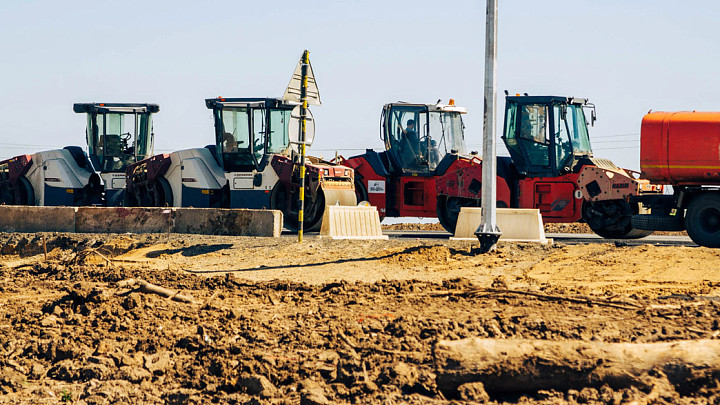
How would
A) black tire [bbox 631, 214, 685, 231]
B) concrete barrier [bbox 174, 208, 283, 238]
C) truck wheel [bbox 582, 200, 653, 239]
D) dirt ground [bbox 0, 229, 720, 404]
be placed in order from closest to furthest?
dirt ground [bbox 0, 229, 720, 404] → concrete barrier [bbox 174, 208, 283, 238] → black tire [bbox 631, 214, 685, 231] → truck wheel [bbox 582, 200, 653, 239]

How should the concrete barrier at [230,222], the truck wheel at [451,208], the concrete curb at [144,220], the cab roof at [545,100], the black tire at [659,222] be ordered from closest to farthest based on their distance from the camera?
the concrete barrier at [230,222], the concrete curb at [144,220], the black tire at [659,222], the cab roof at [545,100], the truck wheel at [451,208]

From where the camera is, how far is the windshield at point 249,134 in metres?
22.4

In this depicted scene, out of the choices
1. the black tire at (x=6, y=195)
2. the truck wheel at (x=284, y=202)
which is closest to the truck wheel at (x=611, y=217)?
the truck wheel at (x=284, y=202)

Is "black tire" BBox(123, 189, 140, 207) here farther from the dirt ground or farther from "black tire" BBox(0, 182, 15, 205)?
the dirt ground

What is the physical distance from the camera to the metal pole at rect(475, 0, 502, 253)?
600 inches

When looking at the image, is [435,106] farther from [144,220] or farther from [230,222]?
[144,220]

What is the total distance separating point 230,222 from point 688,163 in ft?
29.4

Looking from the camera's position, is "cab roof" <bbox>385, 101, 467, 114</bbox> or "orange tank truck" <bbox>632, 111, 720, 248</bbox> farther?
"cab roof" <bbox>385, 101, 467, 114</bbox>

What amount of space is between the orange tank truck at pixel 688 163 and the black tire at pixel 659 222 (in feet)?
0.07

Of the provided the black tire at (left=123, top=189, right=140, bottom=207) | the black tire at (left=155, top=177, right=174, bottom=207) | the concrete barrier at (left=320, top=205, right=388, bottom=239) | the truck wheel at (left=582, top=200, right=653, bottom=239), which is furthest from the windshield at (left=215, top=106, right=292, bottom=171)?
the truck wheel at (left=582, top=200, right=653, bottom=239)

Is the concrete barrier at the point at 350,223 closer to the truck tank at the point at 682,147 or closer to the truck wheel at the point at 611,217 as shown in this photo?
the truck tank at the point at 682,147

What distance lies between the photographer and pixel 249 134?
22.3 metres

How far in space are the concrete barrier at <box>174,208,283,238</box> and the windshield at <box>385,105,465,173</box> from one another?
5.77 m

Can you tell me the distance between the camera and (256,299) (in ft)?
36.6
